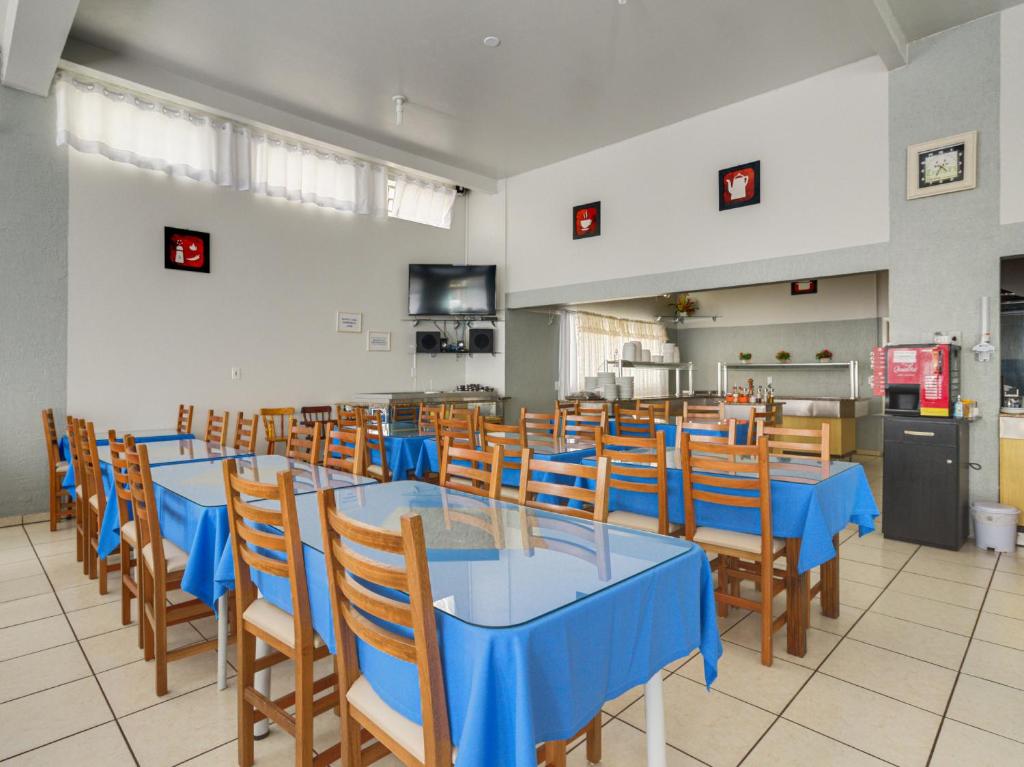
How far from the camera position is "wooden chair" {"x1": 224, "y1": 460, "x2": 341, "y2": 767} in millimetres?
1491

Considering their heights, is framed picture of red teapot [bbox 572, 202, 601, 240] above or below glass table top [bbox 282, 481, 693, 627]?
above

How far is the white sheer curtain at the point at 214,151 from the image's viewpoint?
4.73m

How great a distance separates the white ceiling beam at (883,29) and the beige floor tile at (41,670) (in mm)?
5557

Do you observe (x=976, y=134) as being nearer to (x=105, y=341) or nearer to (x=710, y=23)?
(x=710, y=23)

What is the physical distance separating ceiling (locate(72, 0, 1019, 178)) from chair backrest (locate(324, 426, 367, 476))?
3064mm

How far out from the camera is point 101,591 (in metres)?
3.08

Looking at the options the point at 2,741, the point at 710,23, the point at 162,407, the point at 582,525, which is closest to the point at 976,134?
the point at 710,23

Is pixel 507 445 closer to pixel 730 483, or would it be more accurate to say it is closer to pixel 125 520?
pixel 730 483

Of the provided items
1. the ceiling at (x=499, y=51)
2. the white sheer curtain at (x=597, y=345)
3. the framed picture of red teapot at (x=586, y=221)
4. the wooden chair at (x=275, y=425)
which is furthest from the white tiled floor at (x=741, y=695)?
the white sheer curtain at (x=597, y=345)

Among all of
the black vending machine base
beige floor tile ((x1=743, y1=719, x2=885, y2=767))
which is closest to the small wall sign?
beige floor tile ((x1=743, y1=719, x2=885, y2=767))

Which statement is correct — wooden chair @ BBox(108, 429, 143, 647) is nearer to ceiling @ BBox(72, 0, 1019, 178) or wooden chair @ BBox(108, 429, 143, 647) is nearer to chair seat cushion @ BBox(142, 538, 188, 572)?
chair seat cushion @ BBox(142, 538, 188, 572)

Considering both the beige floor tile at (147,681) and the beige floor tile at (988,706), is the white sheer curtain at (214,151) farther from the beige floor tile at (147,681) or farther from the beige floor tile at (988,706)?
the beige floor tile at (988,706)

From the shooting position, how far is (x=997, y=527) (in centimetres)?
383

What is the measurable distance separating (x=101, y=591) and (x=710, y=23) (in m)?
5.43
